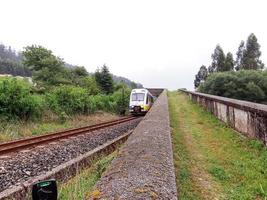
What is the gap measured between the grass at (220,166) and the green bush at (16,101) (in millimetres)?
8466

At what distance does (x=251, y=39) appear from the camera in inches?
3376

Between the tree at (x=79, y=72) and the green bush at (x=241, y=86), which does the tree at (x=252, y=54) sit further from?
the tree at (x=79, y=72)

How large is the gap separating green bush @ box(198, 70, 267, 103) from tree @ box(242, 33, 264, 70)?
25333 millimetres

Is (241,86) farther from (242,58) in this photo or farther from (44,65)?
(44,65)

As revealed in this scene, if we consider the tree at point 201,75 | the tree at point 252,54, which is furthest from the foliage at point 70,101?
the tree at point 201,75

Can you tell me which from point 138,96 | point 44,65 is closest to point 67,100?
point 138,96

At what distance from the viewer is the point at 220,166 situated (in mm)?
6758

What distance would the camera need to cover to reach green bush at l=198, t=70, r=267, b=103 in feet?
199

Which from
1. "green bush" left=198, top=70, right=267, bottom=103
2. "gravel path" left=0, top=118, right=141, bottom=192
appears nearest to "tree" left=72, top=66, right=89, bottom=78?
"green bush" left=198, top=70, right=267, bottom=103

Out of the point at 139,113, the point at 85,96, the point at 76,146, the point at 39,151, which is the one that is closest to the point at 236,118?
the point at 76,146

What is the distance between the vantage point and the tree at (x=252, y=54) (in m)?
86.3

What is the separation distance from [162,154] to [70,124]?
14797 millimetres

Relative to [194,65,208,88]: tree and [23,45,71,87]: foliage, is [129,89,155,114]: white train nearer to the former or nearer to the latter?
[23,45,71,87]: foliage

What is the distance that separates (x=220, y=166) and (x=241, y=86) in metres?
59.0
